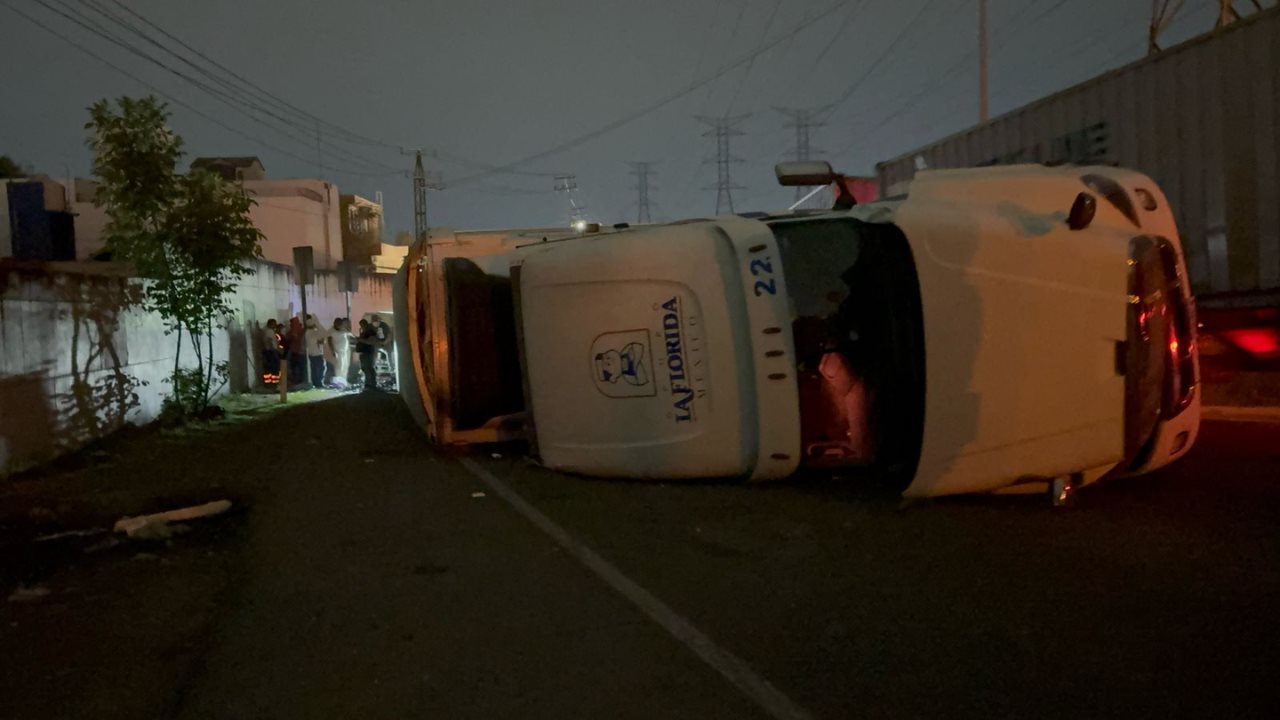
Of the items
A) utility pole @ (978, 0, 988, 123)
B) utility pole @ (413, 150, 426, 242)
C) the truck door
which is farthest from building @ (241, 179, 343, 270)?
the truck door

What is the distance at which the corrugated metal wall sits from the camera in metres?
7.97

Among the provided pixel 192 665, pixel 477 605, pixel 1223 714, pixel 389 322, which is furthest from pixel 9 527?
pixel 389 322

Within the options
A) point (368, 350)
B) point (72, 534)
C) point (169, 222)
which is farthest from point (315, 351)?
point (72, 534)

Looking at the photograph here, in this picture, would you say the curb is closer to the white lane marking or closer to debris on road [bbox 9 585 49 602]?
the white lane marking

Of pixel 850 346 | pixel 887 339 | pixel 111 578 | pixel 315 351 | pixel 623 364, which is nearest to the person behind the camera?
pixel 111 578

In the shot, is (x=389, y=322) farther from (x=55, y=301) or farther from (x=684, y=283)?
(x=684, y=283)

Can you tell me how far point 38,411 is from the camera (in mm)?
8930

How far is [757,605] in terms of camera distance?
423 cm

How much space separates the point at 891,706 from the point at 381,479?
551 centimetres

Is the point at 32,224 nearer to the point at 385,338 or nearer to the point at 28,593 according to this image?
the point at 385,338

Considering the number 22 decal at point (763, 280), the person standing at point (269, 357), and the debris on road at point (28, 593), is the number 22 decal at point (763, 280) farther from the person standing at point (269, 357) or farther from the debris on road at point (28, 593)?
the person standing at point (269, 357)

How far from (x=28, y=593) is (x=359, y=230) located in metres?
49.1

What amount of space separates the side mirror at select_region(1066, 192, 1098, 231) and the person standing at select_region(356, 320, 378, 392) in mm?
14787

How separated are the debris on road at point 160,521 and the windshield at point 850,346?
407 cm
